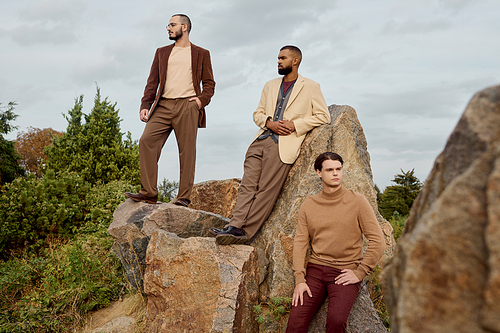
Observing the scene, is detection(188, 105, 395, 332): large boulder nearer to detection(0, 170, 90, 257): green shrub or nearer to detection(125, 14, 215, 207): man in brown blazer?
detection(125, 14, 215, 207): man in brown blazer

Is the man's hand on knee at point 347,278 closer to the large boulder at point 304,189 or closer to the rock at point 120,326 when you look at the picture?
the large boulder at point 304,189

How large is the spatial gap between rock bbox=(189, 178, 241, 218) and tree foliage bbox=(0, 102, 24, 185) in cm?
800

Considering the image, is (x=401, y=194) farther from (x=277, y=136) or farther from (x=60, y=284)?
(x=60, y=284)

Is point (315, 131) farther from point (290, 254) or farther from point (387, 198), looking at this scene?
point (387, 198)

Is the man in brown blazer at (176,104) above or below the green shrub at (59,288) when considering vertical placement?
above

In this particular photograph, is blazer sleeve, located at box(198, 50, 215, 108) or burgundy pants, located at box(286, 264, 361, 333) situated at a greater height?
blazer sleeve, located at box(198, 50, 215, 108)

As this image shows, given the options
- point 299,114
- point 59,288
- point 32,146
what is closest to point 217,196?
point 299,114

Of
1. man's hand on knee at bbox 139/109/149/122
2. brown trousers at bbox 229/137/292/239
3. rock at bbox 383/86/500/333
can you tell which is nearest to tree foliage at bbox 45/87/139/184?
Result: man's hand on knee at bbox 139/109/149/122

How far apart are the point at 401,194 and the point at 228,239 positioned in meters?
6.24

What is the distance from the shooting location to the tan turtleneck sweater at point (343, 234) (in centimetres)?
334

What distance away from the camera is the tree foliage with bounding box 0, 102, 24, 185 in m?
11.8

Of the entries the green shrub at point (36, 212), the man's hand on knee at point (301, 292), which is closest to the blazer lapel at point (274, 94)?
the man's hand on knee at point (301, 292)

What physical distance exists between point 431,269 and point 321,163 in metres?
2.52

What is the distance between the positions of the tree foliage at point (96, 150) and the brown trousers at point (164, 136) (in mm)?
4121
